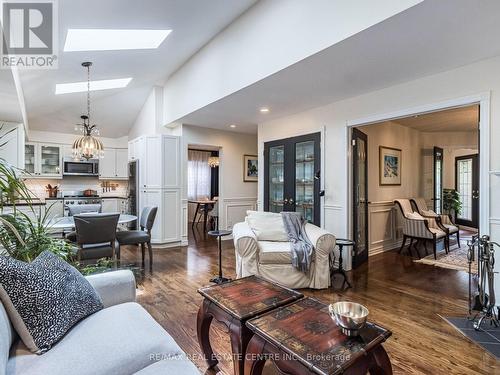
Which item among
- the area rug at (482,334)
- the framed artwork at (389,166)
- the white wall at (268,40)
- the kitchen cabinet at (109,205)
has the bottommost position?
the area rug at (482,334)

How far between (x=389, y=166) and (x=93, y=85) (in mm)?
5732

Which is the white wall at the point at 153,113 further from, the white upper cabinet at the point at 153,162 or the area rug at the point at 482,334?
the area rug at the point at 482,334

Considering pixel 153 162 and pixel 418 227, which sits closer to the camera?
→ pixel 418 227

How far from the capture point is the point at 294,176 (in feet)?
15.1

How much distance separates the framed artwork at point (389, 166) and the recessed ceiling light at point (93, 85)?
491cm

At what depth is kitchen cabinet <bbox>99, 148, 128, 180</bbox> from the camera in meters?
7.15

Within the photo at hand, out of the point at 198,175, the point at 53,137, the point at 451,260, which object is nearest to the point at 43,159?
the point at 53,137

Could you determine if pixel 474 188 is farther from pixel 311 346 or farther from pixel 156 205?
pixel 311 346

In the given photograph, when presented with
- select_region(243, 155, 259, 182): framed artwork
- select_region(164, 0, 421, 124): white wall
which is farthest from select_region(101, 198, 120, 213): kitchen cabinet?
select_region(164, 0, 421, 124): white wall

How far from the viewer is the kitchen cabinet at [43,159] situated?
6203 millimetres

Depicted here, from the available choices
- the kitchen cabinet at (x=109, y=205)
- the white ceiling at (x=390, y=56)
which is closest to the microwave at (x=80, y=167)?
the kitchen cabinet at (x=109, y=205)

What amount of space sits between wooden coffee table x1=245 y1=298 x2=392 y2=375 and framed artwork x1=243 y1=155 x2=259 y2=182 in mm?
5105

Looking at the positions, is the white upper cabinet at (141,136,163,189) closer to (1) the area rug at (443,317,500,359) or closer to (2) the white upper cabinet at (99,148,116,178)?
(2) the white upper cabinet at (99,148,116,178)

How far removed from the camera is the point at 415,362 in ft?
6.22
